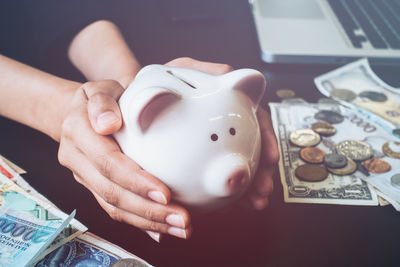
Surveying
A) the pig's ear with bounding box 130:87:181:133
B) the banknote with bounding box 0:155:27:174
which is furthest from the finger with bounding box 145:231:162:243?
the banknote with bounding box 0:155:27:174

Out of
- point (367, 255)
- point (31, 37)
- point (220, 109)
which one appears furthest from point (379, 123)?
point (31, 37)

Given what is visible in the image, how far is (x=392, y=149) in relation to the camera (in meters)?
0.97

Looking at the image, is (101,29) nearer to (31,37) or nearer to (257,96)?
(31,37)

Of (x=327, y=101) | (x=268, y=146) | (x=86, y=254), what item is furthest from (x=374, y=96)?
(x=86, y=254)

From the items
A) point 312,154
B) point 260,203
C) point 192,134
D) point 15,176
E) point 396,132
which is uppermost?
point 192,134

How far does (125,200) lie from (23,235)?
0.23 meters

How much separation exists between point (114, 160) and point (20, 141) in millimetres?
427

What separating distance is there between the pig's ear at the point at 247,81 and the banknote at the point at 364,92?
0.61 metres

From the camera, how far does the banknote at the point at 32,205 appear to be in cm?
69

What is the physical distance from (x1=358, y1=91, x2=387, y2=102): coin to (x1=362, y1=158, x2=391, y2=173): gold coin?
12.8 inches

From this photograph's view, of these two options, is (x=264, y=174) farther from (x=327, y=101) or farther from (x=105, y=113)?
(x=327, y=101)

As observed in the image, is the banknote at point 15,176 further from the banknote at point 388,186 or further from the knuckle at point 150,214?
the banknote at point 388,186

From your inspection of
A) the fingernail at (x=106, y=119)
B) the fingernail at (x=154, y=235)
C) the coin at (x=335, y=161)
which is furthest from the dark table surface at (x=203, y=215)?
the fingernail at (x=106, y=119)

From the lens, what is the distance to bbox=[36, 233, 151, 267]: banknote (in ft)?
2.12
